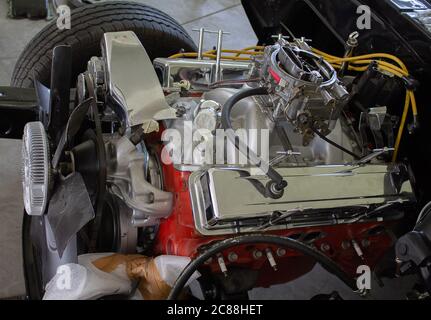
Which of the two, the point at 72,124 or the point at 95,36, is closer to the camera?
the point at 72,124

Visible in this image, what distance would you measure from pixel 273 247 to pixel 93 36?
0.93m

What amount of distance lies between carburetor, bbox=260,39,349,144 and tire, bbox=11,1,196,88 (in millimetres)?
605

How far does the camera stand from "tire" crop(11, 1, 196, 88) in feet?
5.34

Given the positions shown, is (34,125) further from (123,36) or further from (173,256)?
(173,256)

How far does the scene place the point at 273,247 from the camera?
1.17 metres

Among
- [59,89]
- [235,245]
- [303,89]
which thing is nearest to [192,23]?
[59,89]

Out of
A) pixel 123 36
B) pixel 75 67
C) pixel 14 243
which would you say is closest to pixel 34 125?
pixel 123 36

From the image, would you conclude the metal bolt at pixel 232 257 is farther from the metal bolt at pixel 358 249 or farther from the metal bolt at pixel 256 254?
the metal bolt at pixel 358 249

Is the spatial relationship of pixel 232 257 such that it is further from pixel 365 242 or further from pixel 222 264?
pixel 365 242

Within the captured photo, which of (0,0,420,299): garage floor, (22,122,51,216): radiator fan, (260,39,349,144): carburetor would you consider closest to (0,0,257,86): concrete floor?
(0,0,420,299): garage floor

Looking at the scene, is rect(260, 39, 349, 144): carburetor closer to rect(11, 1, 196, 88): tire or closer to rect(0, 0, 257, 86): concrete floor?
rect(11, 1, 196, 88): tire
